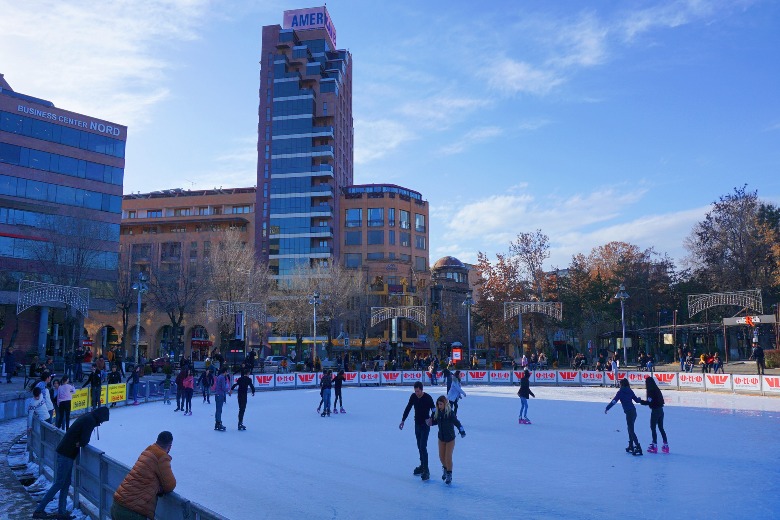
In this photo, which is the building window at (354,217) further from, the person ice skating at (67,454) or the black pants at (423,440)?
the person ice skating at (67,454)

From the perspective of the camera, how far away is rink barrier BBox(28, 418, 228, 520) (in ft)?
18.1

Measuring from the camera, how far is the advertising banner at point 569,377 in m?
39.5

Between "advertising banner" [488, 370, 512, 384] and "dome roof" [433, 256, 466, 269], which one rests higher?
"dome roof" [433, 256, 466, 269]

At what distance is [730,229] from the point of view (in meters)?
56.7

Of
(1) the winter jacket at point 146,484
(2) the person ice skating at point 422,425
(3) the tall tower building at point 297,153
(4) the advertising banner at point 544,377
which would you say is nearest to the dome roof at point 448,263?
(3) the tall tower building at point 297,153

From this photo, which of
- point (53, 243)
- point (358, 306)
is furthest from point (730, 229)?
point (53, 243)

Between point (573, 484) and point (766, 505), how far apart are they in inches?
113

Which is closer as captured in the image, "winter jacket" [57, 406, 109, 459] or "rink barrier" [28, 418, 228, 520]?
"rink barrier" [28, 418, 228, 520]

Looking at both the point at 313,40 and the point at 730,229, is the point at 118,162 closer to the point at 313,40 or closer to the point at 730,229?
the point at 313,40

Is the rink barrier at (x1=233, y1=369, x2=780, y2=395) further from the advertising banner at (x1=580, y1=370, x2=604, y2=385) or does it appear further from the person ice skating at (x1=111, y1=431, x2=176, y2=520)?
the person ice skating at (x1=111, y1=431, x2=176, y2=520)

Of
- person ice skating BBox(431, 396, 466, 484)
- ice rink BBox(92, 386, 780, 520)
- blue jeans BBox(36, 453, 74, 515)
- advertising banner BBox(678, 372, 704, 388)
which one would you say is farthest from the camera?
advertising banner BBox(678, 372, 704, 388)

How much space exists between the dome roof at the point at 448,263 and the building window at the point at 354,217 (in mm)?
17444

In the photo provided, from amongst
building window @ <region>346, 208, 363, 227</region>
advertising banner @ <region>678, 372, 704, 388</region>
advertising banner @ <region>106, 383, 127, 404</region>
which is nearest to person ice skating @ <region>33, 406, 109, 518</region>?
advertising banner @ <region>106, 383, 127, 404</region>

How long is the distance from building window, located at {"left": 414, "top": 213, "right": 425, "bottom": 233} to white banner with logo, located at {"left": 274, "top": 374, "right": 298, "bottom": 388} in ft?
194
